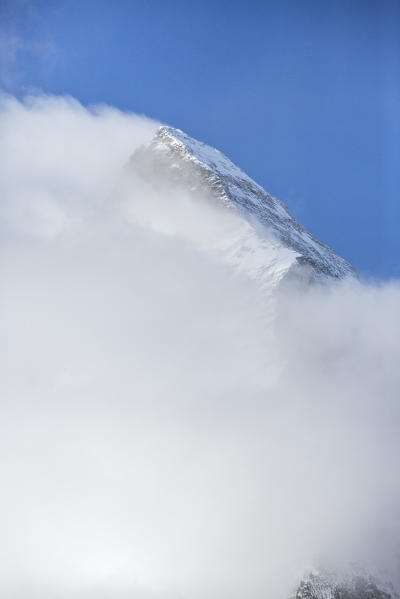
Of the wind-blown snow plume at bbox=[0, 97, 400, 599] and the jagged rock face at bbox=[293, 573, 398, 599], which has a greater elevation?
the wind-blown snow plume at bbox=[0, 97, 400, 599]

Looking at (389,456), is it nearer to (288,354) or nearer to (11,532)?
(288,354)

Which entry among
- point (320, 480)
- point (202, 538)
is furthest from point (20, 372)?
point (320, 480)

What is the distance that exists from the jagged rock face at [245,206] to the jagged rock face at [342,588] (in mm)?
67911

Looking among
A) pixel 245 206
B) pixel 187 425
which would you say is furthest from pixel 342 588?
pixel 245 206

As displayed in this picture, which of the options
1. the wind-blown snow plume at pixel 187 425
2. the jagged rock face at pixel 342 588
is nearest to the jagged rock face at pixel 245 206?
the wind-blown snow plume at pixel 187 425

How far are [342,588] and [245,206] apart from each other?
108m

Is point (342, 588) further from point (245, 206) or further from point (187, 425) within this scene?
point (245, 206)

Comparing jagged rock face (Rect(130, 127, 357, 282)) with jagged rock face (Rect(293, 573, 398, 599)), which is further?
jagged rock face (Rect(130, 127, 357, 282))

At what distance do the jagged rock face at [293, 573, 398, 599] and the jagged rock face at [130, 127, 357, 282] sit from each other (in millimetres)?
67911

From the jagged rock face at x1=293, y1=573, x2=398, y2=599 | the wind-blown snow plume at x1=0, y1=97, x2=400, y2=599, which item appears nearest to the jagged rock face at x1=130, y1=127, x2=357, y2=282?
the wind-blown snow plume at x1=0, y1=97, x2=400, y2=599

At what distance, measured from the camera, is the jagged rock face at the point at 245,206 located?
125m

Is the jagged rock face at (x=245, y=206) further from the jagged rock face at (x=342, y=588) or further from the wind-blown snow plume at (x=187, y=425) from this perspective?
the jagged rock face at (x=342, y=588)

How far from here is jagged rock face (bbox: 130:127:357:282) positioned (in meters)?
125

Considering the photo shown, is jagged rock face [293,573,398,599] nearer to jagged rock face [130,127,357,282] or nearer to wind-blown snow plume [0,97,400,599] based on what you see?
wind-blown snow plume [0,97,400,599]
